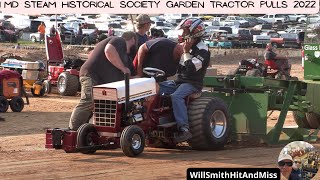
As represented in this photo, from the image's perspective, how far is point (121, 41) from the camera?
10.3 m

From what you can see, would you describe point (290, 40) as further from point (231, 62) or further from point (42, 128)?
point (42, 128)

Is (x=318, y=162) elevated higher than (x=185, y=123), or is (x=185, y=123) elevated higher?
(x=318, y=162)

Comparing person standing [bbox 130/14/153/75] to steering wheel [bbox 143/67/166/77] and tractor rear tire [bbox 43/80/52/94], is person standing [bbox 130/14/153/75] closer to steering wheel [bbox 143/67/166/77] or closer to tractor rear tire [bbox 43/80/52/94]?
steering wheel [bbox 143/67/166/77]

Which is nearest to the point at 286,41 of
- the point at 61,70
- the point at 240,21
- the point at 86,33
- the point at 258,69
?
the point at 86,33

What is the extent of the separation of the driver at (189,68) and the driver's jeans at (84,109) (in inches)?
38.3

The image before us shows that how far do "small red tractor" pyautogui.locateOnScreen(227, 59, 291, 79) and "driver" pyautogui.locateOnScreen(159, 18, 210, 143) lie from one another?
11.1m

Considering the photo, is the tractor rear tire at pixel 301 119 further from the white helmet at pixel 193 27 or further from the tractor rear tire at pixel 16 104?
the tractor rear tire at pixel 16 104

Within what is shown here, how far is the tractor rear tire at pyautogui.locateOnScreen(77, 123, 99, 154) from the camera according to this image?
9836 millimetres

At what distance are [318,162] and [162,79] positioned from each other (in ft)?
22.1

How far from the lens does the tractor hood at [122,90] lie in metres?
9.73

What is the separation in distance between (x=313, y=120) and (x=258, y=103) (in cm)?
261

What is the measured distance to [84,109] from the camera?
10.4m

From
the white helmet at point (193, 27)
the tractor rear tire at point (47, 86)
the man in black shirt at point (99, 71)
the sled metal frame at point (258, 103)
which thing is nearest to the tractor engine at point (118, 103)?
the man in black shirt at point (99, 71)

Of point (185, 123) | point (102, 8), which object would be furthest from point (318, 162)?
point (102, 8)
